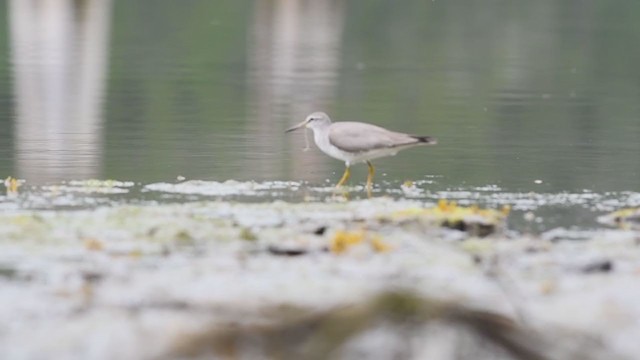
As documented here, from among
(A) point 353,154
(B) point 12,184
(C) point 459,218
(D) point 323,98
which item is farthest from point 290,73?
(C) point 459,218

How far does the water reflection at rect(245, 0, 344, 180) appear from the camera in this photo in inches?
630

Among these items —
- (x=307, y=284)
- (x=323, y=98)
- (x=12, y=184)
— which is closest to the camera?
(x=307, y=284)

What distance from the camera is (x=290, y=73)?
28.1 meters

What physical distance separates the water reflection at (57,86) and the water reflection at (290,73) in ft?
5.59

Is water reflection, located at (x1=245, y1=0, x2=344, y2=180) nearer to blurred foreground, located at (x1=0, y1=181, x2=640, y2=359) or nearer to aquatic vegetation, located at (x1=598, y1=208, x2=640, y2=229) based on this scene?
aquatic vegetation, located at (x1=598, y1=208, x2=640, y2=229)

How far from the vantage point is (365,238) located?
9359mm

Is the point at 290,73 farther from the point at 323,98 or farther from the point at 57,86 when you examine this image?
the point at 323,98

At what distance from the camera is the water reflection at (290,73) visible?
16.0 m

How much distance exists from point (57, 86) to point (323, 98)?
4090 mm

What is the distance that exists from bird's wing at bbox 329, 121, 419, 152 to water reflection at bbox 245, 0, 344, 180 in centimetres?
79

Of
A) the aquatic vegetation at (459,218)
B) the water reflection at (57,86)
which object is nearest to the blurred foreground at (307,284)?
the aquatic vegetation at (459,218)

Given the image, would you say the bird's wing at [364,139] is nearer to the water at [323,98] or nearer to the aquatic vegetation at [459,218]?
the water at [323,98]

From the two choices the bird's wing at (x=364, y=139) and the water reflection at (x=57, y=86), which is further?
the water reflection at (x=57, y=86)

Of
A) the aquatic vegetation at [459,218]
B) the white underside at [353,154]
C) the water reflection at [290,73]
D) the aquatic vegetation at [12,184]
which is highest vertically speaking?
the aquatic vegetation at [459,218]
